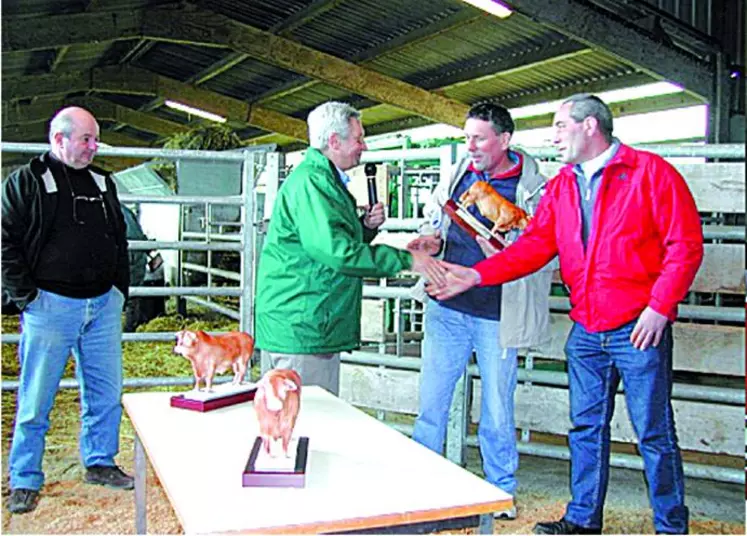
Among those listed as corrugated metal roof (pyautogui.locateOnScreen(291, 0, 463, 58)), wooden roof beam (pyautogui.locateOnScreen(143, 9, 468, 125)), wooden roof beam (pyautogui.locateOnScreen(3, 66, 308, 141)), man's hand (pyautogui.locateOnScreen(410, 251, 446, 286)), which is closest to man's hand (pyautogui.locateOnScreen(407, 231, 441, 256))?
man's hand (pyautogui.locateOnScreen(410, 251, 446, 286))

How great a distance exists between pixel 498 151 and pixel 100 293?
169 centimetres

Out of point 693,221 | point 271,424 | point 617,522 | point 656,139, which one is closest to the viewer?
point 271,424

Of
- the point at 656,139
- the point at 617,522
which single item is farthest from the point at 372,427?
the point at 656,139

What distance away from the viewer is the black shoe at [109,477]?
348 cm

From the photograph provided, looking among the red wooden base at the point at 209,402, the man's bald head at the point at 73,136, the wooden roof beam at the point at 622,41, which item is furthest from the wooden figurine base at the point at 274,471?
the wooden roof beam at the point at 622,41

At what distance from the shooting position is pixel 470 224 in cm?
300

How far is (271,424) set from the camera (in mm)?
1662

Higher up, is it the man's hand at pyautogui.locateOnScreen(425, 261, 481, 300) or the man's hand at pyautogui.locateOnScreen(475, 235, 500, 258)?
the man's hand at pyautogui.locateOnScreen(475, 235, 500, 258)

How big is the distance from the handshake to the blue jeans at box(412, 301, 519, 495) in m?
0.17

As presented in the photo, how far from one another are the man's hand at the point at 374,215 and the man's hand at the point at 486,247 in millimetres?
400

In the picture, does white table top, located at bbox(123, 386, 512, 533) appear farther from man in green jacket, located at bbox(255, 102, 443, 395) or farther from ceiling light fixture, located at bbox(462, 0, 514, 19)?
ceiling light fixture, located at bbox(462, 0, 514, 19)

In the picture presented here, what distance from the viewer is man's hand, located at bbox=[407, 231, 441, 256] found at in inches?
123

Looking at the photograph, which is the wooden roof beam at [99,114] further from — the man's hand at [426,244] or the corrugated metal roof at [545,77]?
the man's hand at [426,244]

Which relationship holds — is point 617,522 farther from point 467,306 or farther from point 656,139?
point 656,139
